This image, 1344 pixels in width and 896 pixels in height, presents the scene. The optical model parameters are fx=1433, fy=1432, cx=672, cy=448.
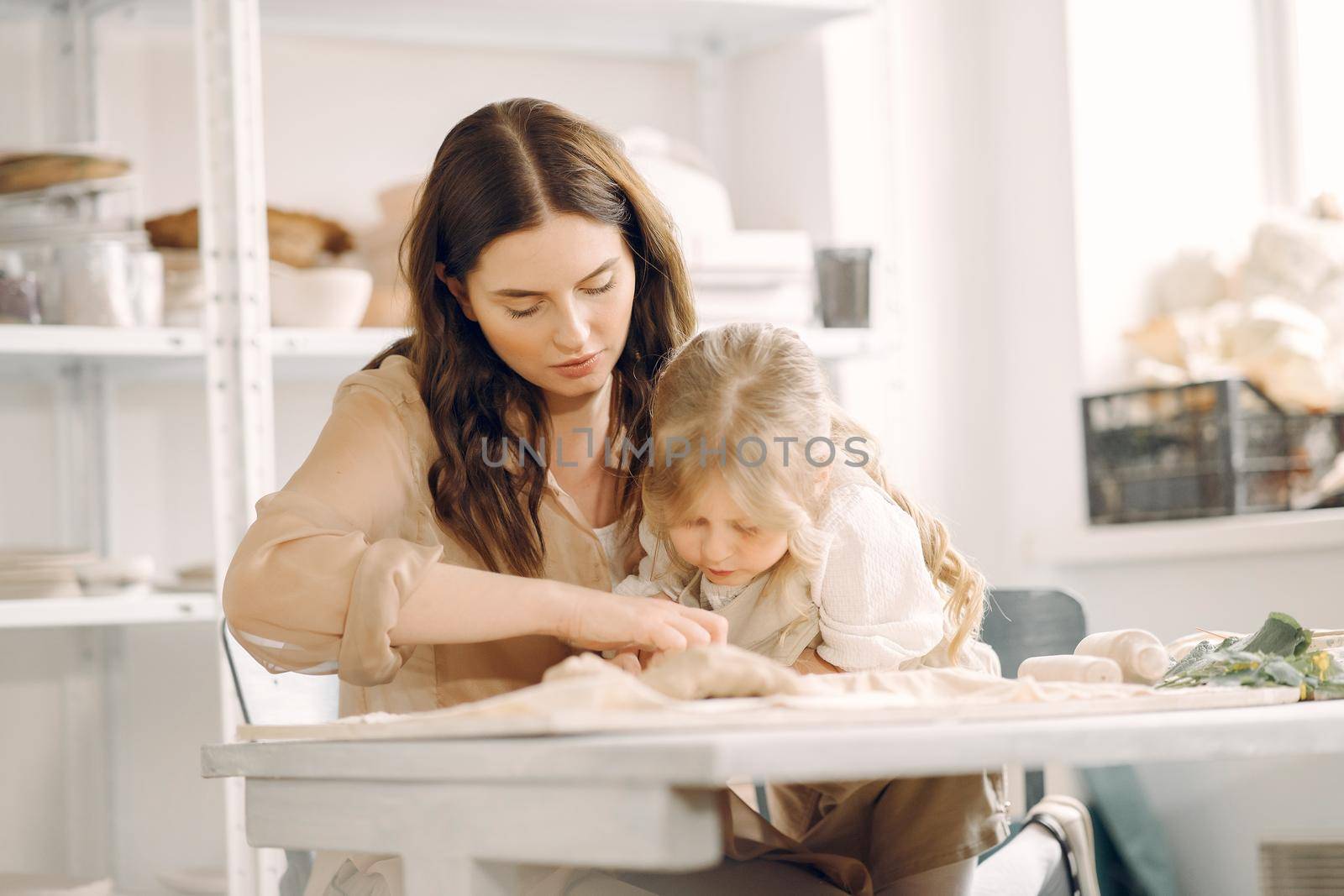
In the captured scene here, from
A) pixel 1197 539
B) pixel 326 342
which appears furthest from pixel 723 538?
pixel 1197 539

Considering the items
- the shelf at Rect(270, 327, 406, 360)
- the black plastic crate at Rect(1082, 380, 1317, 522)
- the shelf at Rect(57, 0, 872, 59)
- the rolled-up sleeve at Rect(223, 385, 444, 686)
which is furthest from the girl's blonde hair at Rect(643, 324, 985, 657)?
the shelf at Rect(57, 0, 872, 59)

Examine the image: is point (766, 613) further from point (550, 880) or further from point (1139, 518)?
point (1139, 518)

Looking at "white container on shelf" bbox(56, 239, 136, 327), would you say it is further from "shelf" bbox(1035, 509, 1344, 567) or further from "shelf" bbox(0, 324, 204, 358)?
"shelf" bbox(1035, 509, 1344, 567)

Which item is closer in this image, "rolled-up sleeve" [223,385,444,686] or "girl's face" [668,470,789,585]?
"rolled-up sleeve" [223,385,444,686]

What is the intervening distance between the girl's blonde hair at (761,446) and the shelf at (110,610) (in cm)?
99

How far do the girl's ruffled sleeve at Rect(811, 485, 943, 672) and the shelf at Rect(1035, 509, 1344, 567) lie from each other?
1.14 metres

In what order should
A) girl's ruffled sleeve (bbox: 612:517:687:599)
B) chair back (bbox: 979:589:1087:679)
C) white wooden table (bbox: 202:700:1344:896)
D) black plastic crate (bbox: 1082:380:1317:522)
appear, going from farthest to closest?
1. black plastic crate (bbox: 1082:380:1317:522)
2. chair back (bbox: 979:589:1087:679)
3. girl's ruffled sleeve (bbox: 612:517:687:599)
4. white wooden table (bbox: 202:700:1344:896)

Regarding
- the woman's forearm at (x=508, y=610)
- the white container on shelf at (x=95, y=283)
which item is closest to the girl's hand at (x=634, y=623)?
the woman's forearm at (x=508, y=610)

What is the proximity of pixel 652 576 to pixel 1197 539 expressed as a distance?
124 centimetres

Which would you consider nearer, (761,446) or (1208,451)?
(761,446)

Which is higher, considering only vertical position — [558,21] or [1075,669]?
[558,21]

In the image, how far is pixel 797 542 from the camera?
1.10 meters

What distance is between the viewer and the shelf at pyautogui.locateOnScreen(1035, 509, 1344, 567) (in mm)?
2043

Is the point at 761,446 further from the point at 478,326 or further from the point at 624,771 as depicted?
the point at 624,771
